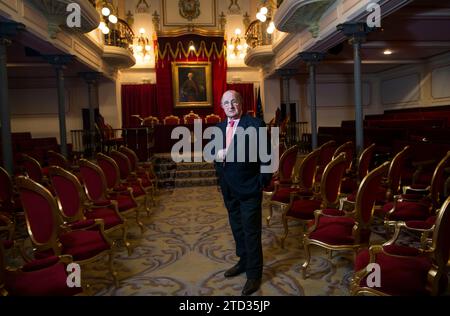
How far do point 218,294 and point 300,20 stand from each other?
618 centimetres

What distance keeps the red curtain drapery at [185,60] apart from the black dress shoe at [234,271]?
1103 centimetres

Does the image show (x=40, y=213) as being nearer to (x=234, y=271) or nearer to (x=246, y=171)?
(x=246, y=171)

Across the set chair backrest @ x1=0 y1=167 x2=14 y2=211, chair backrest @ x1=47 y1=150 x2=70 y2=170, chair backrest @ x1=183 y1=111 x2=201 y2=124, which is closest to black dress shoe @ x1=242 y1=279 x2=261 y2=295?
chair backrest @ x1=0 y1=167 x2=14 y2=211

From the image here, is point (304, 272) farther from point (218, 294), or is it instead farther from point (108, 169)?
point (108, 169)

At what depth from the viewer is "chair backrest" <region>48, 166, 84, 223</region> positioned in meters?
2.94

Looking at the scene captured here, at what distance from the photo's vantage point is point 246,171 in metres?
2.54

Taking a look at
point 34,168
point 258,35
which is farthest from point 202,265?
point 258,35

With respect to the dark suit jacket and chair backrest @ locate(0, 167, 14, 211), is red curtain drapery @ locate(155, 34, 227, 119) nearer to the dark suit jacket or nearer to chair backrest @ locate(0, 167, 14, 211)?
chair backrest @ locate(0, 167, 14, 211)

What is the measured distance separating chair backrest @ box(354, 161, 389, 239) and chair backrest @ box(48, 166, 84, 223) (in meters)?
2.17

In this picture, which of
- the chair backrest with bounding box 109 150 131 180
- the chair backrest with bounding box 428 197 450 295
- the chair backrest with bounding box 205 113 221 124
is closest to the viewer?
the chair backrest with bounding box 428 197 450 295

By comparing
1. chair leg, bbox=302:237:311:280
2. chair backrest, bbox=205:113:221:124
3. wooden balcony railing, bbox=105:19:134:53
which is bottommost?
chair leg, bbox=302:237:311:280

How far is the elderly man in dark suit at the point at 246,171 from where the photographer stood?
2518mm

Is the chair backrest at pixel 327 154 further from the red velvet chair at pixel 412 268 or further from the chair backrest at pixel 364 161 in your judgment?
the red velvet chair at pixel 412 268

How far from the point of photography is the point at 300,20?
7258 mm
